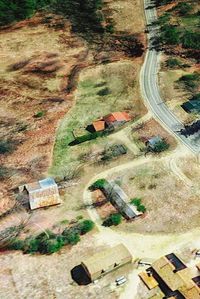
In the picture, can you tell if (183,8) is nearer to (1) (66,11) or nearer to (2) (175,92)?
(1) (66,11)

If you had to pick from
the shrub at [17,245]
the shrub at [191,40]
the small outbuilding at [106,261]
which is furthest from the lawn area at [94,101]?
the small outbuilding at [106,261]

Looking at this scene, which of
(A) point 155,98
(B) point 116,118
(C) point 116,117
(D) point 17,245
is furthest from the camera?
(A) point 155,98

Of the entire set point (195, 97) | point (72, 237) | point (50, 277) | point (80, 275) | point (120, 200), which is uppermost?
point (195, 97)

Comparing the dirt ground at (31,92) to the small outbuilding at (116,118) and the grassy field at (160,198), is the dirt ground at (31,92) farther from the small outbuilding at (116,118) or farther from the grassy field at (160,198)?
the grassy field at (160,198)

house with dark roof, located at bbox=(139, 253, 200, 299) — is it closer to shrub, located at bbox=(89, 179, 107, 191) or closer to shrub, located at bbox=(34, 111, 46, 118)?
shrub, located at bbox=(89, 179, 107, 191)

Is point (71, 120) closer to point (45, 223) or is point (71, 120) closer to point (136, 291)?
point (45, 223)

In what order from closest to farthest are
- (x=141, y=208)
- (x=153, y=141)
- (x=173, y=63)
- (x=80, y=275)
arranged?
(x=80, y=275) < (x=141, y=208) < (x=153, y=141) < (x=173, y=63)

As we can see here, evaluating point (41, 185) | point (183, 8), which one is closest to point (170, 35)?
point (183, 8)
